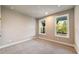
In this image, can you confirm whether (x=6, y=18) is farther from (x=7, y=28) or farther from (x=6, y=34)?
(x=6, y=34)

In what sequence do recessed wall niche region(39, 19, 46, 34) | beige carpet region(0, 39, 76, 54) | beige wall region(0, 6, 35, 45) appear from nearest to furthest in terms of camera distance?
beige carpet region(0, 39, 76, 54) → beige wall region(0, 6, 35, 45) → recessed wall niche region(39, 19, 46, 34)

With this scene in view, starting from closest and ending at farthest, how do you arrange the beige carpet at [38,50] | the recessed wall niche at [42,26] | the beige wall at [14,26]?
1. the beige carpet at [38,50]
2. the beige wall at [14,26]
3. the recessed wall niche at [42,26]

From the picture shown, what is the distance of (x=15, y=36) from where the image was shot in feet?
18.2

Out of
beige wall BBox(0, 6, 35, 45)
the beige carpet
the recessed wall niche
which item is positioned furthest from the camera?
the recessed wall niche

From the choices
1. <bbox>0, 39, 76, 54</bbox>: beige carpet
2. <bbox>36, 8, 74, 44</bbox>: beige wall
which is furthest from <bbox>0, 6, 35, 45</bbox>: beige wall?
<bbox>36, 8, 74, 44</bbox>: beige wall

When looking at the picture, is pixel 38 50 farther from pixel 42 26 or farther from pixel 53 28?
pixel 42 26

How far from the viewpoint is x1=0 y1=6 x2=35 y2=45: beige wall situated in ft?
15.3

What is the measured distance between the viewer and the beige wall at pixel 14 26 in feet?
15.3

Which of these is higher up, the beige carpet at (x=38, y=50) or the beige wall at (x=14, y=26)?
the beige wall at (x=14, y=26)

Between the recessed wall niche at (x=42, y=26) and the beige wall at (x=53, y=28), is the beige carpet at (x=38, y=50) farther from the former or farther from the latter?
the recessed wall niche at (x=42, y=26)

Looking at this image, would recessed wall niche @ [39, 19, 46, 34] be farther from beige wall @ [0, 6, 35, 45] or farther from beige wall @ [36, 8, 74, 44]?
beige wall @ [0, 6, 35, 45]

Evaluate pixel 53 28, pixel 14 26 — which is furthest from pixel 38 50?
pixel 53 28

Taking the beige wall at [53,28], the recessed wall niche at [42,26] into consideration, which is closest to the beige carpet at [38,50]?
the beige wall at [53,28]
